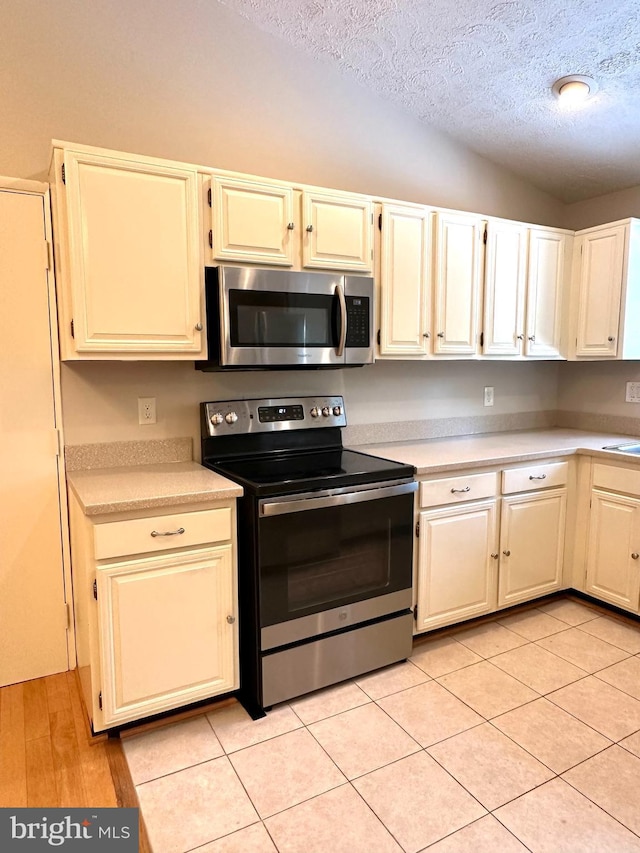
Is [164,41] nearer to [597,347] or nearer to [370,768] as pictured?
[597,347]

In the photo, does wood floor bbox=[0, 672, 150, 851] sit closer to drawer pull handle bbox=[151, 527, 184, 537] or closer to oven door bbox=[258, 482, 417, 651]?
oven door bbox=[258, 482, 417, 651]

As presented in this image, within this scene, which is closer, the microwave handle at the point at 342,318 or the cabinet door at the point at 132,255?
the cabinet door at the point at 132,255

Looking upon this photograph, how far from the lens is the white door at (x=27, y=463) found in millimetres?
2158

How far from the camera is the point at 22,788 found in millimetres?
1737

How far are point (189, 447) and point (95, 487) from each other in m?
0.57

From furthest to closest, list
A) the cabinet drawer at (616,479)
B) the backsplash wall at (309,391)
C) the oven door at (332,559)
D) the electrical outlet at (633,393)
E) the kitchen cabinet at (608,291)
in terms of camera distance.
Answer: the electrical outlet at (633,393)
the kitchen cabinet at (608,291)
the cabinet drawer at (616,479)
the backsplash wall at (309,391)
the oven door at (332,559)

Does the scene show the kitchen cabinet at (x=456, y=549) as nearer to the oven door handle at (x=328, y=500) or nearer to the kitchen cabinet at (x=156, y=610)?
the oven door handle at (x=328, y=500)

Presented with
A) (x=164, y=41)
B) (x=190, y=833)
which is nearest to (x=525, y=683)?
(x=190, y=833)

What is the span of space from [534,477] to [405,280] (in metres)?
1.18

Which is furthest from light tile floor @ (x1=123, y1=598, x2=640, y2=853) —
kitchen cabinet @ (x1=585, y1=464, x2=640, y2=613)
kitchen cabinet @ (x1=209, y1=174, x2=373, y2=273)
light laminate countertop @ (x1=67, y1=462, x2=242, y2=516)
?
Result: kitchen cabinet @ (x1=209, y1=174, x2=373, y2=273)

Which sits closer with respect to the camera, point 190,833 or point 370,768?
point 190,833

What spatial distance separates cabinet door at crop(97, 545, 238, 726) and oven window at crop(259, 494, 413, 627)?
0.16m

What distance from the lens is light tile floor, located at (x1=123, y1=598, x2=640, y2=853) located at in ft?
5.18

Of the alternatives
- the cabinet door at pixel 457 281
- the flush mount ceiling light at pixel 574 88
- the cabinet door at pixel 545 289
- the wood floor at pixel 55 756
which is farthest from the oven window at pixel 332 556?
the flush mount ceiling light at pixel 574 88
